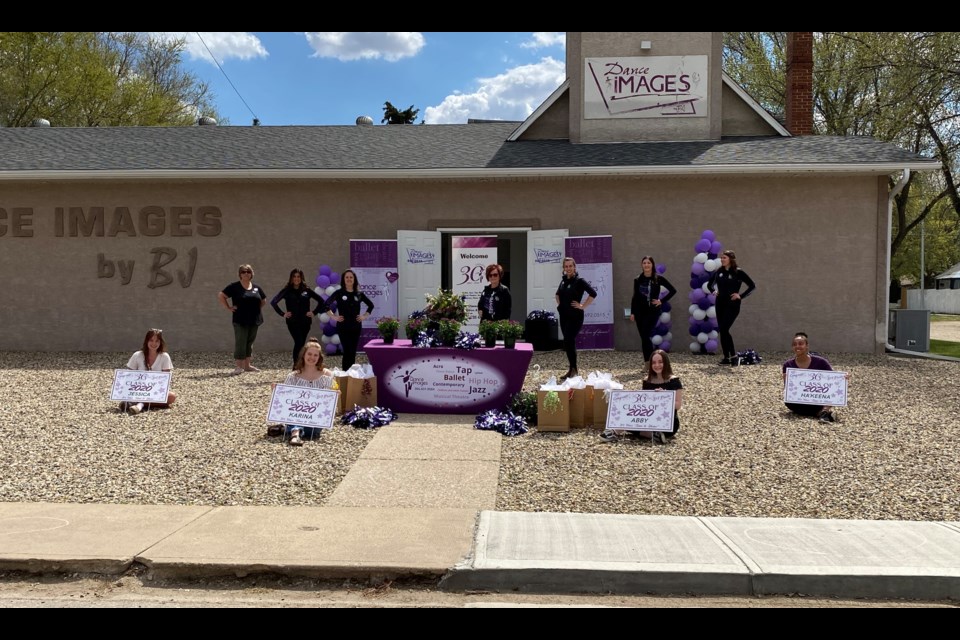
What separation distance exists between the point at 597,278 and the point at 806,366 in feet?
17.9

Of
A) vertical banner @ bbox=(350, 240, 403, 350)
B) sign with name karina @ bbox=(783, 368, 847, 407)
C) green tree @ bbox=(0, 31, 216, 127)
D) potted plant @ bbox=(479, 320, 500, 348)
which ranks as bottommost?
sign with name karina @ bbox=(783, 368, 847, 407)

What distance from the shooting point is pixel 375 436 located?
743cm

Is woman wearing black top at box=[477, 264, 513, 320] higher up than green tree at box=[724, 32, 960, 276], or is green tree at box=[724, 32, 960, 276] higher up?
green tree at box=[724, 32, 960, 276]

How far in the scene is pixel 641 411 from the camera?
23.5 ft

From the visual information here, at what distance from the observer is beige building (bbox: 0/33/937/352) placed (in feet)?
43.6

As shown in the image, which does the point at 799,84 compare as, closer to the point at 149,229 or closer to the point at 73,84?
the point at 149,229

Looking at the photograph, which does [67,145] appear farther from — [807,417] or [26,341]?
[807,417]

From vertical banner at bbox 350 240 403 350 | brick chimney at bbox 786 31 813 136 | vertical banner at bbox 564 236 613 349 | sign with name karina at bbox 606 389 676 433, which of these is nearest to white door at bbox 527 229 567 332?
vertical banner at bbox 564 236 613 349

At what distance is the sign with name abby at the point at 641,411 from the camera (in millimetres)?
7078

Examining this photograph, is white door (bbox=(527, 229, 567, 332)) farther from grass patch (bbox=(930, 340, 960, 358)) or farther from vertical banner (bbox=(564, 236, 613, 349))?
grass patch (bbox=(930, 340, 960, 358))

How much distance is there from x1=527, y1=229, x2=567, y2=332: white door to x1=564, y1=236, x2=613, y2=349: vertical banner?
0.26 meters

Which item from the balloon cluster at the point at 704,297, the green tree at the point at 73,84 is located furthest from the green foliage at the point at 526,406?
the green tree at the point at 73,84

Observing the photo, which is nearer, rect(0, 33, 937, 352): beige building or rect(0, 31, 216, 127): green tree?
rect(0, 33, 937, 352): beige building

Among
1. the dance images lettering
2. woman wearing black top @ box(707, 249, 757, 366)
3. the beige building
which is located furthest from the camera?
the dance images lettering
